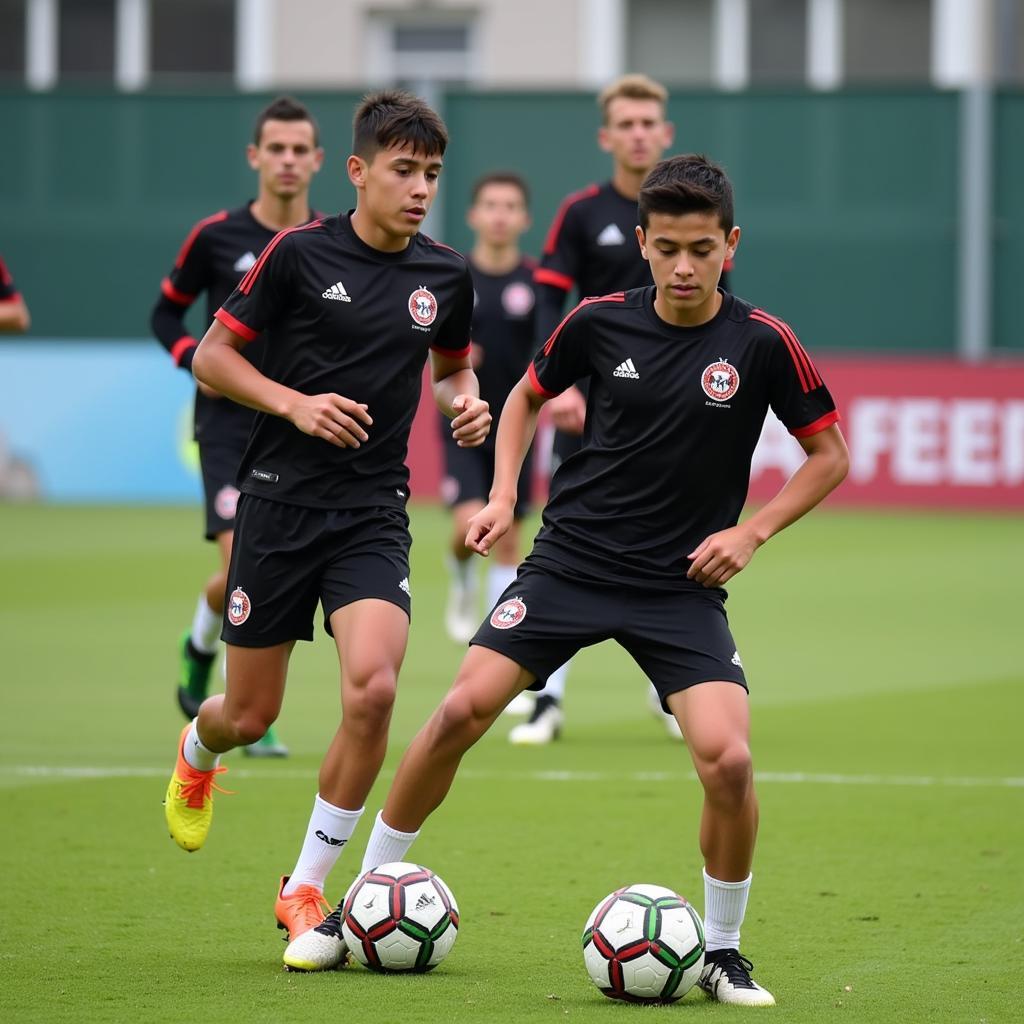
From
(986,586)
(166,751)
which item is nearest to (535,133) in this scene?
(986,586)

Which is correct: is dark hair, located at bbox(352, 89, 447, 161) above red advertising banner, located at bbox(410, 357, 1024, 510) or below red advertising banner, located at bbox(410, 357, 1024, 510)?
above

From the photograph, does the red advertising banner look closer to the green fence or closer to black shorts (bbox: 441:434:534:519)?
the green fence

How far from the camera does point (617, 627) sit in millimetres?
5531

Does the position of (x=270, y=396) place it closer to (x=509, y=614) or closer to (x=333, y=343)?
(x=333, y=343)

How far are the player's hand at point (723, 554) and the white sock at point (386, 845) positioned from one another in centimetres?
102

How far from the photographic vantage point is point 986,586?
589 inches

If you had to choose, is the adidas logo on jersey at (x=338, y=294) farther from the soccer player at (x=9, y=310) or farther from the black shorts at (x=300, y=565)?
the soccer player at (x=9, y=310)

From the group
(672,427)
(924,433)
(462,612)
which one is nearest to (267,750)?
(672,427)

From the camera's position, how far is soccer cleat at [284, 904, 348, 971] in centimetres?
548

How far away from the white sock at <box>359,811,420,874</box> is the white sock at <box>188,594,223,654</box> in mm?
3277

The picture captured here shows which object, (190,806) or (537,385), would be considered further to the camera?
(190,806)

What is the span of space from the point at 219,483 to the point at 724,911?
369cm

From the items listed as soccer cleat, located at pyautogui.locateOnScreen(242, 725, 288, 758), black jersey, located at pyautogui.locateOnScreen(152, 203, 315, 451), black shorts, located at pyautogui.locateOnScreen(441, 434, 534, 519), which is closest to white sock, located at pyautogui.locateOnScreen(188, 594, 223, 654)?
soccer cleat, located at pyautogui.locateOnScreen(242, 725, 288, 758)

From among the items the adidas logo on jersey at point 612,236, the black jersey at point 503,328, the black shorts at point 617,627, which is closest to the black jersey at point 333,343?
the black shorts at point 617,627
